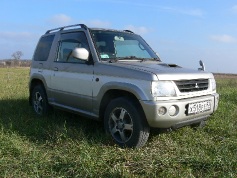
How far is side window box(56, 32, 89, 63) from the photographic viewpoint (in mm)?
5044

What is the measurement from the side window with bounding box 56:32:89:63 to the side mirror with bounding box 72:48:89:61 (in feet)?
0.97

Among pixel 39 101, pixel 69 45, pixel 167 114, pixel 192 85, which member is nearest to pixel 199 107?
pixel 192 85

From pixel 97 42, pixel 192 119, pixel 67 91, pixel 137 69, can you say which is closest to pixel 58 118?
pixel 67 91

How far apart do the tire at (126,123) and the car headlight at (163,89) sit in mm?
401

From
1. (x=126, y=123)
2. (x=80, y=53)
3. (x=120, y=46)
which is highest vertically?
(x=120, y=46)

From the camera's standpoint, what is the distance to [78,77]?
493 centimetres

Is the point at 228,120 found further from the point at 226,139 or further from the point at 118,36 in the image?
the point at 118,36

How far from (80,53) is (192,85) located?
5.80 feet

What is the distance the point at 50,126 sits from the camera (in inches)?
207

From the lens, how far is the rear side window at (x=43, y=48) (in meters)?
6.02

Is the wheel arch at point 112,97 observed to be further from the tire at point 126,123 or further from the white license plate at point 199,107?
the white license plate at point 199,107

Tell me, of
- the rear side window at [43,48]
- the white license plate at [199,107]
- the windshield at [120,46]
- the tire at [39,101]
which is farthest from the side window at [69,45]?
the white license plate at [199,107]

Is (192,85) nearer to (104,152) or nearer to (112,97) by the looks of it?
(112,97)

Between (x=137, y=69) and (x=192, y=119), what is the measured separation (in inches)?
42.4
